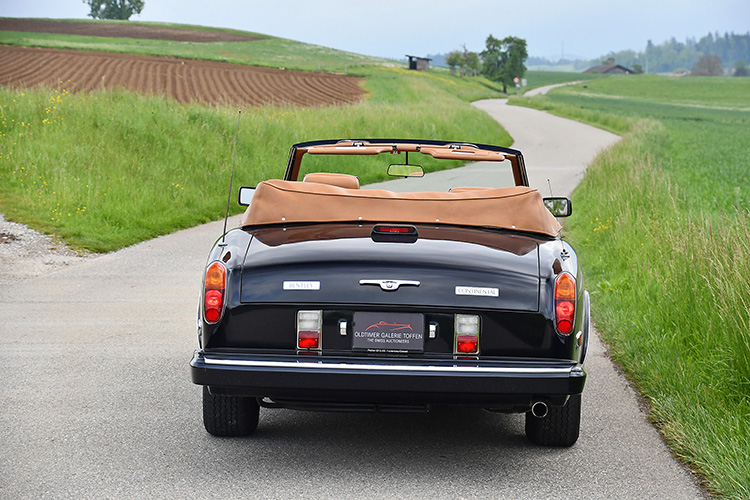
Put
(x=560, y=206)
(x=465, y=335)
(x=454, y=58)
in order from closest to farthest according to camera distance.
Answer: (x=465, y=335), (x=560, y=206), (x=454, y=58)

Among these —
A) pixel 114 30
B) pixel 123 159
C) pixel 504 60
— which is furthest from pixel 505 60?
pixel 123 159

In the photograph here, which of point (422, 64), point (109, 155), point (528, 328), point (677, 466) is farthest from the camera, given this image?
point (422, 64)

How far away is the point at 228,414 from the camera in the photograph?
14.4 feet

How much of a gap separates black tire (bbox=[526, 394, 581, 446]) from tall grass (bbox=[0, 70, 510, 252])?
7.84 meters

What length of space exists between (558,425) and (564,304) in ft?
2.38

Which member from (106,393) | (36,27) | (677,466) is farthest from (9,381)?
(36,27)

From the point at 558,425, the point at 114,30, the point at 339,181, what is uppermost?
the point at 114,30

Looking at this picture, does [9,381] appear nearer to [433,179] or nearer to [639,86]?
[433,179]

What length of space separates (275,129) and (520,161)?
50.2 feet

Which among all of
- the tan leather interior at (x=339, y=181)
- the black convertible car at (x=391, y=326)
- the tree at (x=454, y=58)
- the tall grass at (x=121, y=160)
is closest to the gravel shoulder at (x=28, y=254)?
the tall grass at (x=121, y=160)

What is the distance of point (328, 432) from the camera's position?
4.64 metres

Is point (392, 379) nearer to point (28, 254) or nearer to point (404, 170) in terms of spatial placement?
point (404, 170)

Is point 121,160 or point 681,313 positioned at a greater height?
point 121,160

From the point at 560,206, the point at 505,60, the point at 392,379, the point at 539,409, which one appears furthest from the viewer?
the point at 505,60
